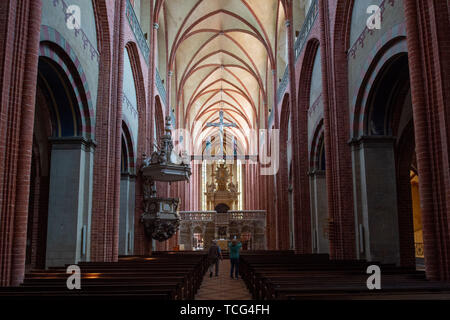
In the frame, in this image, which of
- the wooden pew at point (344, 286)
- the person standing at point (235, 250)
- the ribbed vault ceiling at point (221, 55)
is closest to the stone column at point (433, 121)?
the wooden pew at point (344, 286)

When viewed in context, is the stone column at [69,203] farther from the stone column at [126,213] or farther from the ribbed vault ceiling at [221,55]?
the ribbed vault ceiling at [221,55]

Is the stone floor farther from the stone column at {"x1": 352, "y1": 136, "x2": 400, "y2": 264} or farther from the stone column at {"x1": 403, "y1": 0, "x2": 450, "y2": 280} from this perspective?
the stone column at {"x1": 403, "y1": 0, "x2": 450, "y2": 280}

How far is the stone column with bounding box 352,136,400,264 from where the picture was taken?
383 inches

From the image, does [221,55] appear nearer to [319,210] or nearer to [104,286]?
[319,210]

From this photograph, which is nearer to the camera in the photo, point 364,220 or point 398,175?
point 364,220

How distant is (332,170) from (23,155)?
7.77m

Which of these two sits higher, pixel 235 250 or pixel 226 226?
pixel 226 226

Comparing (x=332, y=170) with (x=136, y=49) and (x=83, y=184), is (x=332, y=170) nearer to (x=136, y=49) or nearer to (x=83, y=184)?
(x=83, y=184)

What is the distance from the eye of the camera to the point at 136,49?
1524 cm

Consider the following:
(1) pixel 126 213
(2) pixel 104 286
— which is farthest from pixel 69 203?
(2) pixel 104 286

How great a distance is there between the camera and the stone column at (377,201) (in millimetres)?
9727

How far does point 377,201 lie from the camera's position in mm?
9898

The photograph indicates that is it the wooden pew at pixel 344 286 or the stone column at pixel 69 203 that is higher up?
the stone column at pixel 69 203
